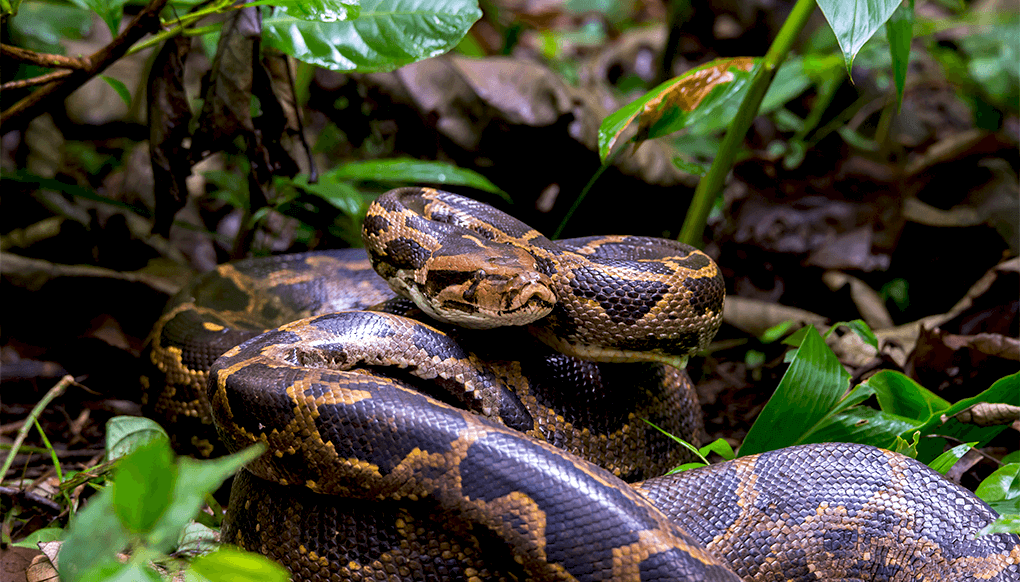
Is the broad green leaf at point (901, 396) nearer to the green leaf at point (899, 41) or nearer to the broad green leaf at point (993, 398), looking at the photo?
the broad green leaf at point (993, 398)

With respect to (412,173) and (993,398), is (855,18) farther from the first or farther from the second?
(412,173)

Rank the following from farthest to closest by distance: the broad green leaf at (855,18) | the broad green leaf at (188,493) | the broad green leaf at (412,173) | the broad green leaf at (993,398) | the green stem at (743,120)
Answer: the broad green leaf at (412,173), the green stem at (743,120), the broad green leaf at (993,398), the broad green leaf at (855,18), the broad green leaf at (188,493)

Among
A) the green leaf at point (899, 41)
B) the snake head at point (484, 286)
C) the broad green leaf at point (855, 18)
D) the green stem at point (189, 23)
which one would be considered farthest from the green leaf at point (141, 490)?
Answer: the green leaf at point (899, 41)

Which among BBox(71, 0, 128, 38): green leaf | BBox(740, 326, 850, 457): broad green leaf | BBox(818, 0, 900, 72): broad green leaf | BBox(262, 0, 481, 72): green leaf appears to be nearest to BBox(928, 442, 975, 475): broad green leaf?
BBox(740, 326, 850, 457): broad green leaf

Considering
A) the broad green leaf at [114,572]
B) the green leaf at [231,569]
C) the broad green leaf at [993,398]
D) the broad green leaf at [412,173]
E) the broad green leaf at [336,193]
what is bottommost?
the broad green leaf at [993,398]

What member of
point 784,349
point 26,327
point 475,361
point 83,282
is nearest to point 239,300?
point 83,282

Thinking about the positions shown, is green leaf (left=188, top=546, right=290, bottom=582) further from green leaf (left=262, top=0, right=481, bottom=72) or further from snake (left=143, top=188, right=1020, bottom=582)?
green leaf (left=262, top=0, right=481, bottom=72)

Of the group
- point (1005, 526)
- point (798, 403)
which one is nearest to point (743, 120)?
point (798, 403)
